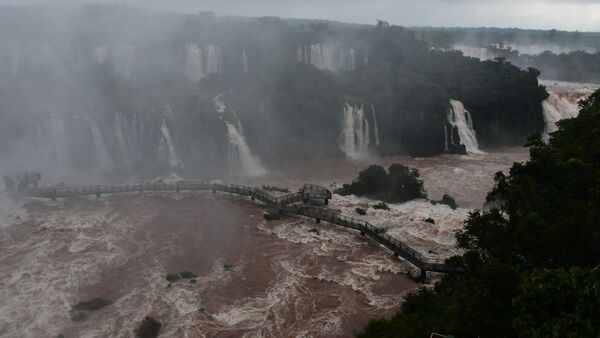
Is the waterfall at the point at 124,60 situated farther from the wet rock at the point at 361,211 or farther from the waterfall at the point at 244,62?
the wet rock at the point at 361,211

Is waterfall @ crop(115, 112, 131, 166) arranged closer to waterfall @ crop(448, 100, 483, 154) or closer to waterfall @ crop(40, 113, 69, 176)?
waterfall @ crop(40, 113, 69, 176)

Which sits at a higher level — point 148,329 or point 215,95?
point 215,95

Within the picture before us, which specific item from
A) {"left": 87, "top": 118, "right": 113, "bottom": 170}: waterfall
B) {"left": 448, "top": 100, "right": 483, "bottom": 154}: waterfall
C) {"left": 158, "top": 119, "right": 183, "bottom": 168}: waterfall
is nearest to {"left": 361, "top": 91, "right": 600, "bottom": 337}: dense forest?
{"left": 158, "top": 119, "right": 183, "bottom": 168}: waterfall

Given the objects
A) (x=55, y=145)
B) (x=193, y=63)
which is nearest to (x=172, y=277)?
(x=55, y=145)

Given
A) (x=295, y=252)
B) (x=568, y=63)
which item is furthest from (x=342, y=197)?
(x=568, y=63)

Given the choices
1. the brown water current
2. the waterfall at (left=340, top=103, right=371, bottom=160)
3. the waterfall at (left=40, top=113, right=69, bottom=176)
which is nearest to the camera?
the brown water current

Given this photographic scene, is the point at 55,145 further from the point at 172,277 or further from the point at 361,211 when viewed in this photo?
the point at 361,211

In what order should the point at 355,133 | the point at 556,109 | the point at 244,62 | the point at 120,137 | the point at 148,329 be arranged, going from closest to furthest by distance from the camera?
the point at 148,329
the point at 120,137
the point at 355,133
the point at 244,62
the point at 556,109
